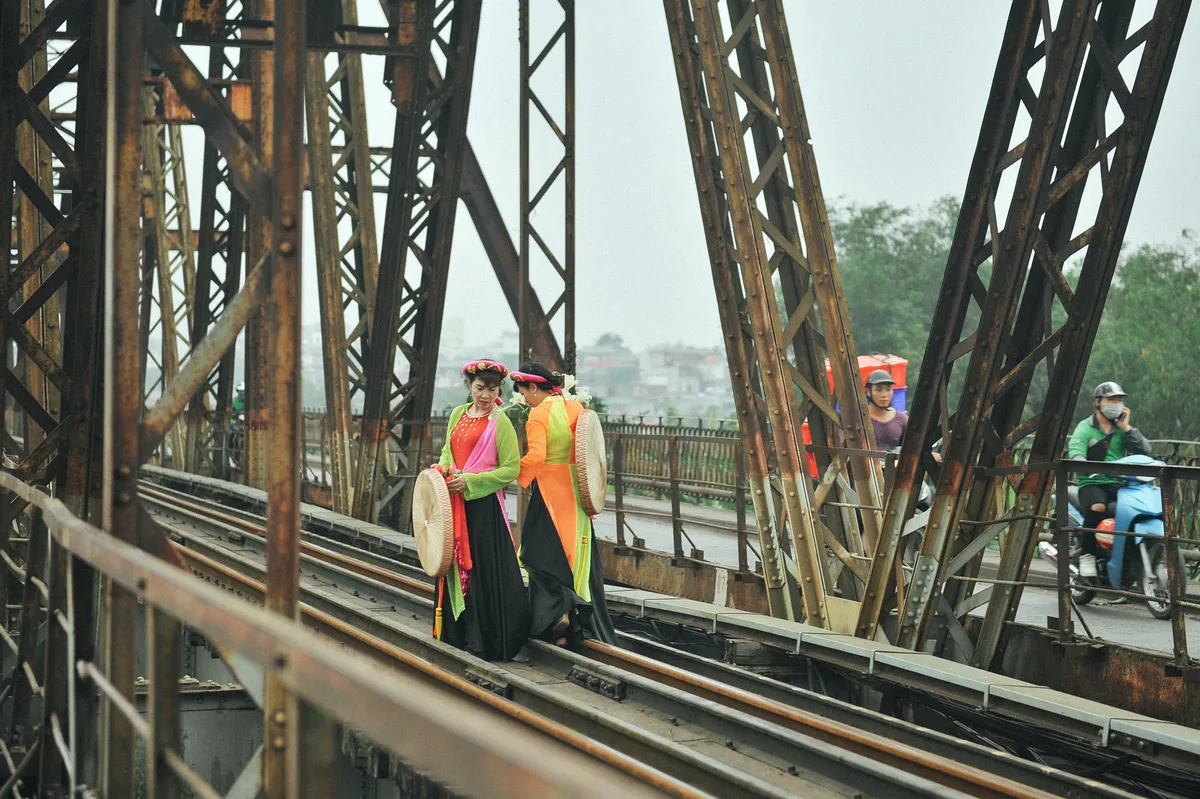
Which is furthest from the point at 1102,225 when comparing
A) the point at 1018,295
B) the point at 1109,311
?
the point at 1109,311

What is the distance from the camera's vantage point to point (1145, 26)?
7074 mm

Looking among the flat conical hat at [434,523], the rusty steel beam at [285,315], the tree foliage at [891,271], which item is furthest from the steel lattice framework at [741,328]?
the tree foliage at [891,271]

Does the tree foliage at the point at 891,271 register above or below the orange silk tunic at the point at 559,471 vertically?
above

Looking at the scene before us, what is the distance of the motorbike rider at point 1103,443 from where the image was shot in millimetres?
11148

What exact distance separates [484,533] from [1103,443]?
520cm

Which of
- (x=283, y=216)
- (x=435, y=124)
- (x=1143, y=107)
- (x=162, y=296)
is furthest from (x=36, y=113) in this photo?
(x=162, y=296)

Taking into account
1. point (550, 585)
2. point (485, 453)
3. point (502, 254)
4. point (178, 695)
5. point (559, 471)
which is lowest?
point (550, 585)

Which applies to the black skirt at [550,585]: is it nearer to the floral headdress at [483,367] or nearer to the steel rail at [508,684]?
the steel rail at [508,684]

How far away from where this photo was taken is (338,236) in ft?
52.3

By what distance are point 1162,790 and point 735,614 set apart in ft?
11.1

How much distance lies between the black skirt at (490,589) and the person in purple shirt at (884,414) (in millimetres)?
3620

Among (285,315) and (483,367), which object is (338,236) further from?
(285,315)

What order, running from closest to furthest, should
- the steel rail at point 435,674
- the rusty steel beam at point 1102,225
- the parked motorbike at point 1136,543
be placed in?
the steel rail at point 435,674, the rusty steel beam at point 1102,225, the parked motorbike at point 1136,543

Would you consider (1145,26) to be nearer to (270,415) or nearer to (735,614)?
(735,614)
